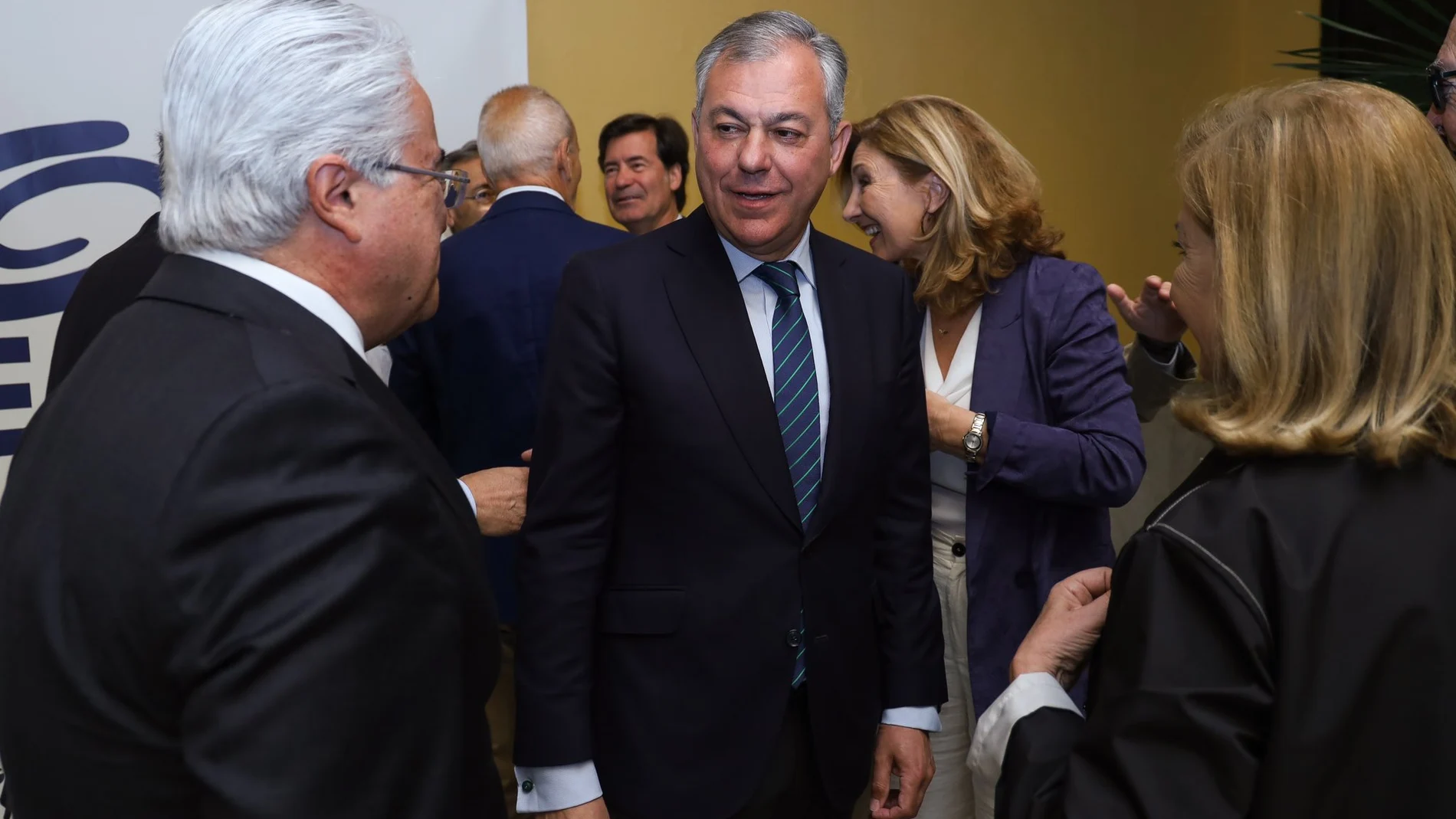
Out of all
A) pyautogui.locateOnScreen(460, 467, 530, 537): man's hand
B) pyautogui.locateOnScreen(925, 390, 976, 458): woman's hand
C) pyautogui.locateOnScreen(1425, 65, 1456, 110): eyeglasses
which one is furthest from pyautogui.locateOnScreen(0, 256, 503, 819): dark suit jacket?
pyautogui.locateOnScreen(1425, 65, 1456, 110): eyeglasses

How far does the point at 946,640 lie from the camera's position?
2141 mm

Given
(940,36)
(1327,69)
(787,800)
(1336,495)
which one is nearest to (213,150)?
(1336,495)

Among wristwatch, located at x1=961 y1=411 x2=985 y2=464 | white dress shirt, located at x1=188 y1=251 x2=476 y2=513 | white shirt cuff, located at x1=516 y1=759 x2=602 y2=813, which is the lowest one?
white shirt cuff, located at x1=516 y1=759 x2=602 y2=813

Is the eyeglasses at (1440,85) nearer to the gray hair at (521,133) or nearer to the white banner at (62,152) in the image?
the gray hair at (521,133)

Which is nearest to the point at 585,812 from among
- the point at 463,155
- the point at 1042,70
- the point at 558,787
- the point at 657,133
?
the point at 558,787

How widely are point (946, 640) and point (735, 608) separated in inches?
28.6

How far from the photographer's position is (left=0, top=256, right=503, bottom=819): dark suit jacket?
83 centimetres

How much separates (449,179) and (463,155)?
2193 millimetres

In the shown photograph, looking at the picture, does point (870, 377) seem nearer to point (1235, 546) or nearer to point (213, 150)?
point (1235, 546)

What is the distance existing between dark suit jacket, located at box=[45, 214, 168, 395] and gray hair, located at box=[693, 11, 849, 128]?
0.80 meters

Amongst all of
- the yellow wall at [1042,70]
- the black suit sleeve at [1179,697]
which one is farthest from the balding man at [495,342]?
the black suit sleeve at [1179,697]

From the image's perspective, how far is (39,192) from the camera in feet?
9.29

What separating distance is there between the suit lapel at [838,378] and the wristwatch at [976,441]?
397mm

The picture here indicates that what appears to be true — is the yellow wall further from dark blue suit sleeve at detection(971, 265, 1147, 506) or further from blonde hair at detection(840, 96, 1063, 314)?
dark blue suit sleeve at detection(971, 265, 1147, 506)
